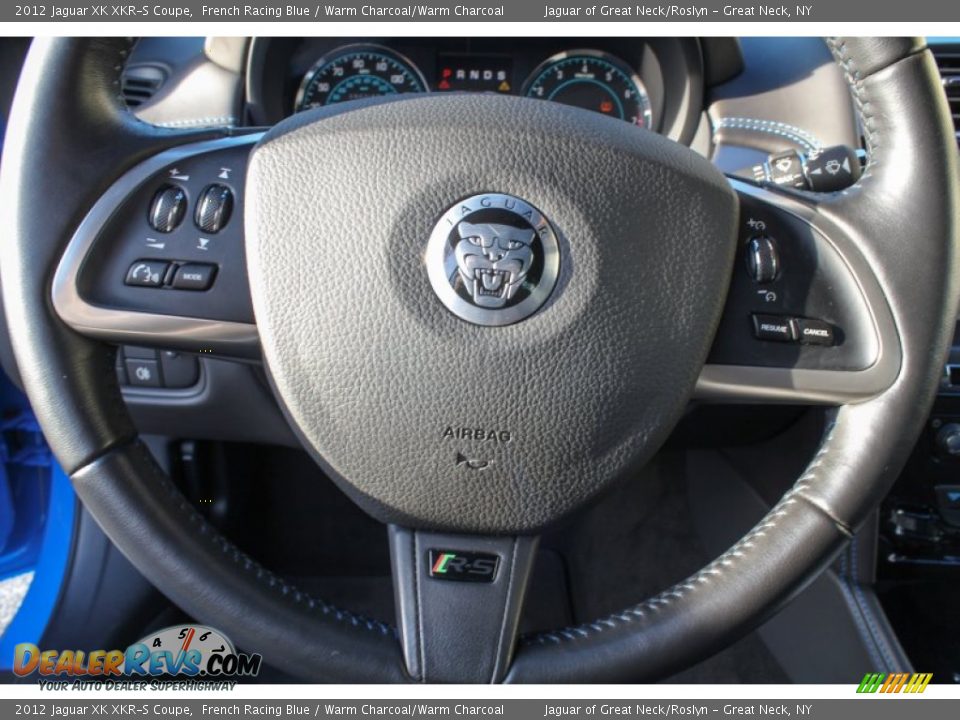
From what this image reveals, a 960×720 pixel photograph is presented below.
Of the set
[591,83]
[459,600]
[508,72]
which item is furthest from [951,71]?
[459,600]

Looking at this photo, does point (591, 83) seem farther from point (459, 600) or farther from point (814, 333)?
point (459, 600)

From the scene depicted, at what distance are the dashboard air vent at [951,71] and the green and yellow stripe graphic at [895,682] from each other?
2.83 feet

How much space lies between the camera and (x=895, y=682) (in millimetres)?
1262

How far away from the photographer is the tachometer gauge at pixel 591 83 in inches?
58.7

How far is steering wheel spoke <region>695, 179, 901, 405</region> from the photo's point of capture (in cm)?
82

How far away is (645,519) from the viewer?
1857mm

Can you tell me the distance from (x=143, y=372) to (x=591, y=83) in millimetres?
906

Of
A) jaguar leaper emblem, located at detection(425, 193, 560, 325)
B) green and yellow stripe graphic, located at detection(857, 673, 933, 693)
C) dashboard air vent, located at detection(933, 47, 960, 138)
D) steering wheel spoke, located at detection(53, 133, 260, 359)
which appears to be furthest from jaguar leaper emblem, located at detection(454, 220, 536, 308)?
dashboard air vent, located at detection(933, 47, 960, 138)

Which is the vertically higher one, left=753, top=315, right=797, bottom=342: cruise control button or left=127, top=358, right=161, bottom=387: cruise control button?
left=753, top=315, right=797, bottom=342: cruise control button

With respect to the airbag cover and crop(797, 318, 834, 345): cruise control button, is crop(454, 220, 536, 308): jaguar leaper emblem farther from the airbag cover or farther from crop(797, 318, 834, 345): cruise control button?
crop(797, 318, 834, 345): cruise control button

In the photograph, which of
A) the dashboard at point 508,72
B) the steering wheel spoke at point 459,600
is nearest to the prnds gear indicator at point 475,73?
the dashboard at point 508,72

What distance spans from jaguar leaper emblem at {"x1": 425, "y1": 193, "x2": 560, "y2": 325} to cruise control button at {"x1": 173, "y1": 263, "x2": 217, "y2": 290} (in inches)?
8.9

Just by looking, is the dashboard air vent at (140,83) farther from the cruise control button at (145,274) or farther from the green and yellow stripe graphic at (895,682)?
the green and yellow stripe graphic at (895,682)

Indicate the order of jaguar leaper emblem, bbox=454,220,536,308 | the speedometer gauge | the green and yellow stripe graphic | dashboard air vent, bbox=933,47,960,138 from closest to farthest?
jaguar leaper emblem, bbox=454,220,536,308, the green and yellow stripe graphic, dashboard air vent, bbox=933,47,960,138, the speedometer gauge
